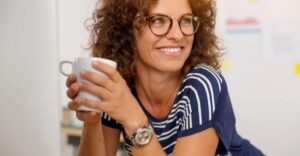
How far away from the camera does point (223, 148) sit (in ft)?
2.84

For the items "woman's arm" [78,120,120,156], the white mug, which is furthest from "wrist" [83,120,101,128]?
the white mug

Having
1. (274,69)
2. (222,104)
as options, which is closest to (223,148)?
(222,104)

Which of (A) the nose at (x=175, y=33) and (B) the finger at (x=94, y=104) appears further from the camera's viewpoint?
(A) the nose at (x=175, y=33)

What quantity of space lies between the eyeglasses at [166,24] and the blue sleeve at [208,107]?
0.11 meters

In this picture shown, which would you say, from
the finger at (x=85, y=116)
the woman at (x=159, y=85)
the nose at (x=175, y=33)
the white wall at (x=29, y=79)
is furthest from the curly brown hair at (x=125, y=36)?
the white wall at (x=29, y=79)

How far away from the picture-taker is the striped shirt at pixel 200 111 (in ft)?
2.65

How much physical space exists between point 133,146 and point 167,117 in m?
0.20

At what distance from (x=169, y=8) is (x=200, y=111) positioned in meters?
0.24

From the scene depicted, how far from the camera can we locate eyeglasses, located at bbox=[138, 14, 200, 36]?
0.85 metres

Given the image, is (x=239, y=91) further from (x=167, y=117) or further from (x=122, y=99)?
(x=122, y=99)

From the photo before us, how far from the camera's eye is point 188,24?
89 centimetres

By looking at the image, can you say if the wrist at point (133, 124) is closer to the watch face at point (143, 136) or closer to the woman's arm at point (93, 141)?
the watch face at point (143, 136)

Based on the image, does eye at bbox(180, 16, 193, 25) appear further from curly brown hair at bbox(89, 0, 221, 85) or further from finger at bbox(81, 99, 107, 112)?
finger at bbox(81, 99, 107, 112)

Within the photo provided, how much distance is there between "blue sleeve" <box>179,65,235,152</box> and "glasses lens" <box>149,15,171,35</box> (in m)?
0.13
